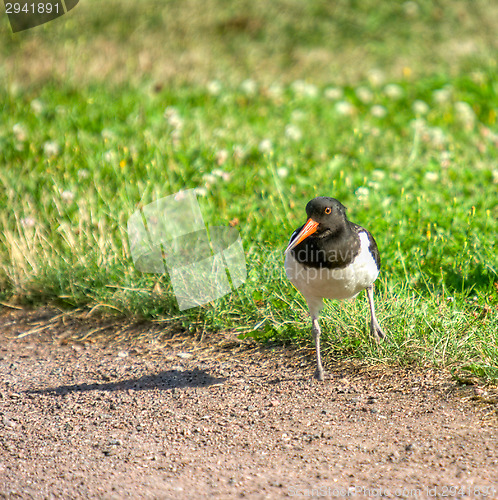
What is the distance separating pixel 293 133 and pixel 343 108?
1.10 meters

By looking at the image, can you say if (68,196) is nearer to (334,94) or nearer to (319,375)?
(319,375)

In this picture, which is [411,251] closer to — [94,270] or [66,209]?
[94,270]

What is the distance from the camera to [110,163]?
5457 mm

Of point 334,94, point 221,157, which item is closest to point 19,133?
point 221,157

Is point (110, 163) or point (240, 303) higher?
point (110, 163)

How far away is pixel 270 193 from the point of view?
5273mm

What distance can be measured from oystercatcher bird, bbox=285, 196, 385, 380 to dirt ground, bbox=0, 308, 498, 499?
0.56 meters

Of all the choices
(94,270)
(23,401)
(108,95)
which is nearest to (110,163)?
(94,270)

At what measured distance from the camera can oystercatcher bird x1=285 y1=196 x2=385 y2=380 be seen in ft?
10.2

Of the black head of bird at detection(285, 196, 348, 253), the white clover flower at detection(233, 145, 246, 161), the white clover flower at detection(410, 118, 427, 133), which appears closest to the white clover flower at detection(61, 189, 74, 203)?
the white clover flower at detection(233, 145, 246, 161)

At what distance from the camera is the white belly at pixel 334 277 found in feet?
10.3

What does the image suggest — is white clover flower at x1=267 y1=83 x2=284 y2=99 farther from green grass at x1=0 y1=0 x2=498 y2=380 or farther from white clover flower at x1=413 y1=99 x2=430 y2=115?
white clover flower at x1=413 y1=99 x2=430 y2=115

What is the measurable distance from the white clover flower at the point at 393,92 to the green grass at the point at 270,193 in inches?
2.6

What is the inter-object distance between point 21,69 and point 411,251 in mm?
5597
